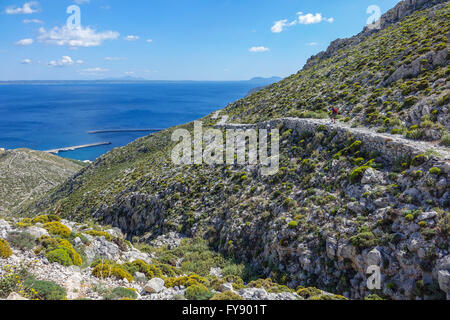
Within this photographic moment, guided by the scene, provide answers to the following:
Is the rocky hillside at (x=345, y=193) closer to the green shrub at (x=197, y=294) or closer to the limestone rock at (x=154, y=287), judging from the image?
the green shrub at (x=197, y=294)

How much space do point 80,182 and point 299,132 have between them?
51410mm

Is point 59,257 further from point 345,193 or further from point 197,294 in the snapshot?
point 345,193

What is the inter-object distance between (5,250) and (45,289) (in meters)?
3.54

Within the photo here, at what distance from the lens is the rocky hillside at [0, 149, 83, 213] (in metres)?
72.6

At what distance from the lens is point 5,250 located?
10.7 metres

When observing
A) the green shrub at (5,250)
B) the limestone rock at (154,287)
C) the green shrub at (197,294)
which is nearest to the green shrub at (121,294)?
the limestone rock at (154,287)

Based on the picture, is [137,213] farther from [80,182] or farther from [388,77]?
[80,182]

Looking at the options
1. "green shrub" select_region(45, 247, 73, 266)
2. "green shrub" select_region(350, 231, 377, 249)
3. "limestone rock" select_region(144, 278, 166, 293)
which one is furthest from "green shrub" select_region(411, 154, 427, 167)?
"green shrub" select_region(45, 247, 73, 266)

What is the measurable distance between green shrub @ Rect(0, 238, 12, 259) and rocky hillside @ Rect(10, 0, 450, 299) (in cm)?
1300

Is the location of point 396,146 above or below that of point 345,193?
above

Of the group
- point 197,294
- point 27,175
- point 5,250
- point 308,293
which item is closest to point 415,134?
point 308,293

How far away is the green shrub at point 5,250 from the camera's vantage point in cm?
1055

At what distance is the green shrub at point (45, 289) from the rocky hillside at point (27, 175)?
72.9 m

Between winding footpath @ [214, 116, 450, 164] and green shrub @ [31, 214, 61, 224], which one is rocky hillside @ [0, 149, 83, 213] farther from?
winding footpath @ [214, 116, 450, 164]
